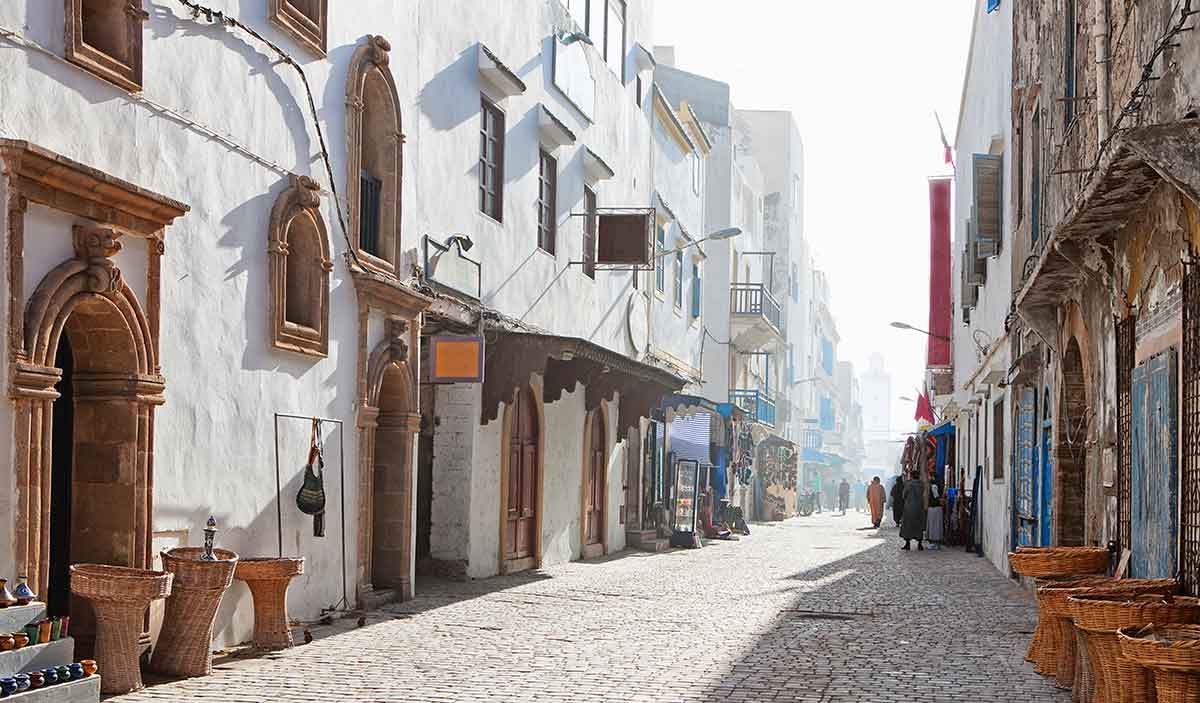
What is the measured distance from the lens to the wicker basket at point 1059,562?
1021cm

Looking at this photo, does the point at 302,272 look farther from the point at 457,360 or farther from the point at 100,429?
the point at 100,429

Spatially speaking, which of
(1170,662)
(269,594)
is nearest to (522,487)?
(269,594)

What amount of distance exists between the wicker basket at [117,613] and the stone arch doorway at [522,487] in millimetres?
10037

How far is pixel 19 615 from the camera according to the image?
784 cm

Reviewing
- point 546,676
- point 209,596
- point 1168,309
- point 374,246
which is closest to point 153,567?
point 209,596

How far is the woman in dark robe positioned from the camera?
2819cm

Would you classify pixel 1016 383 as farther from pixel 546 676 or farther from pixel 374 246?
pixel 546 676

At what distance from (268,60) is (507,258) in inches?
286

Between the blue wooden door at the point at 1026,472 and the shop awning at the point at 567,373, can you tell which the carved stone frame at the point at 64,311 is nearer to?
the shop awning at the point at 567,373

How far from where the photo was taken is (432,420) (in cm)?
1781

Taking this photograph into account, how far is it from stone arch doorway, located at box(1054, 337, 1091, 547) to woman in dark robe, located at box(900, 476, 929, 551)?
12.8m

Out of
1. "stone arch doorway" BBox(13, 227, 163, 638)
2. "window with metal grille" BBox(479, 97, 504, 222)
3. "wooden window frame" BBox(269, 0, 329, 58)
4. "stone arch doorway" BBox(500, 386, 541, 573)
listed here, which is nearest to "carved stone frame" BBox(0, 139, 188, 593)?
"stone arch doorway" BBox(13, 227, 163, 638)

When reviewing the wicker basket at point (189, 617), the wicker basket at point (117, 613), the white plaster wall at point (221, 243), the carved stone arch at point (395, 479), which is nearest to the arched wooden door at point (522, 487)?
the carved stone arch at point (395, 479)

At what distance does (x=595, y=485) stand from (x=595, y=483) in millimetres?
36
